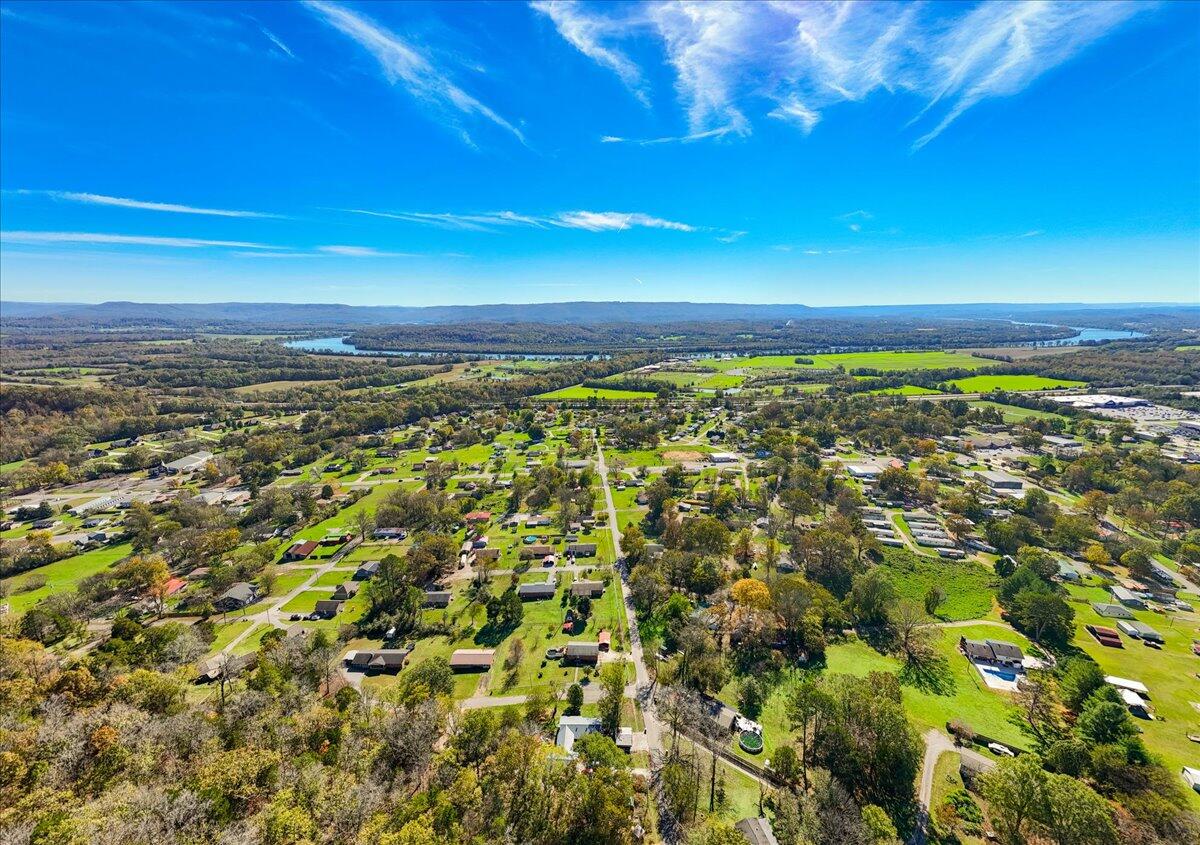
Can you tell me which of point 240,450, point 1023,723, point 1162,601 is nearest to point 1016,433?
→ point 1162,601

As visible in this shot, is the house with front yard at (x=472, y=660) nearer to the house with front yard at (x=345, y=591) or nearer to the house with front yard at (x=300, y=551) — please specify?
the house with front yard at (x=345, y=591)

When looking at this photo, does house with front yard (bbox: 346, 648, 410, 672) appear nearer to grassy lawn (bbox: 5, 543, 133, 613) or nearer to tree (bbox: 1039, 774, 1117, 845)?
grassy lawn (bbox: 5, 543, 133, 613)

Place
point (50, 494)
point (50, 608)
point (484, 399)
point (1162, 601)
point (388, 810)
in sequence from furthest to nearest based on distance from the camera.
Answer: point (484, 399) → point (50, 494) → point (1162, 601) → point (50, 608) → point (388, 810)

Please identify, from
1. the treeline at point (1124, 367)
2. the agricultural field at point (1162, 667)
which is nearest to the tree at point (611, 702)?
the agricultural field at point (1162, 667)

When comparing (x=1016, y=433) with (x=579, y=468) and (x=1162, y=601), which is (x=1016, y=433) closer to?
(x=1162, y=601)

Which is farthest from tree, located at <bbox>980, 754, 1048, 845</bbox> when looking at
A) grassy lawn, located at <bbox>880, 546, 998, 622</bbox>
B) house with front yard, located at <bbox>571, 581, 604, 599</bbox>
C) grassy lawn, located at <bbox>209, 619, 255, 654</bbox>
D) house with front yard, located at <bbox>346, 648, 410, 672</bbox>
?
grassy lawn, located at <bbox>209, 619, 255, 654</bbox>

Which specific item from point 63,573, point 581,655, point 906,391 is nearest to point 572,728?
point 581,655

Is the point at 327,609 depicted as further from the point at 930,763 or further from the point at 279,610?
the point at 930,763
